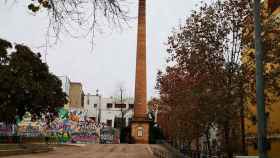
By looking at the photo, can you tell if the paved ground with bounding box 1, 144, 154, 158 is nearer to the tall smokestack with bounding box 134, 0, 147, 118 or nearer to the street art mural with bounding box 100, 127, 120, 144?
the tall smokestack with bounding box 134, 0, 147, 118

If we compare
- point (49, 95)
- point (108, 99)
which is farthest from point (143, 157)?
point (108, 99)

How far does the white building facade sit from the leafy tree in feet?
216

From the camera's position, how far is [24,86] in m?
39.1

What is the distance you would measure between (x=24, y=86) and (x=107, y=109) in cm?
7869

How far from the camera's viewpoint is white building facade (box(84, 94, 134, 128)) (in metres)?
112

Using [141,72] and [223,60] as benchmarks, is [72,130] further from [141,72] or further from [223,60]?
[223,60]

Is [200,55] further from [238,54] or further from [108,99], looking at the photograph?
[108,99]

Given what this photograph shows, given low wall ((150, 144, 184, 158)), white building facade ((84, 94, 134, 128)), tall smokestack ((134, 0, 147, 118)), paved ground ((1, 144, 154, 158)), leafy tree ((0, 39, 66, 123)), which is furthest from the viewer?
white building facade ((84, 94, 134, 128))

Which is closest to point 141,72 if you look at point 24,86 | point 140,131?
point 140,131

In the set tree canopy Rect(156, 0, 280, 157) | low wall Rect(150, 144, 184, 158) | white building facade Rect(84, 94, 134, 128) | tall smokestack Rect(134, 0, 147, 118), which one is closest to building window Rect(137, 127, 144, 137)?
tall smokestack Rect(134, 0, 147, 118)

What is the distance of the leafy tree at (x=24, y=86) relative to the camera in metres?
39.0

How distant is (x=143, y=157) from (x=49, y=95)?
36.7 feet

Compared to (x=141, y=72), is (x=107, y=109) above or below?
below

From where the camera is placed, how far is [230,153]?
23.4 meters
